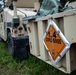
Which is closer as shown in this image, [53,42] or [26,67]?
[53,42]

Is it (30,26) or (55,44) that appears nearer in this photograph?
(55,44)

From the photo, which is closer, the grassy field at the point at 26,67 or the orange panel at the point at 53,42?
the orange panel at the point at 53,42

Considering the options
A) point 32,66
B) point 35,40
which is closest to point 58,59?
point 35,40

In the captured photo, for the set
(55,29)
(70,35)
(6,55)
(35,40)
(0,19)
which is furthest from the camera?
(0,19)

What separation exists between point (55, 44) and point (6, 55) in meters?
3.32

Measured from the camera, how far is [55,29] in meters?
2.98

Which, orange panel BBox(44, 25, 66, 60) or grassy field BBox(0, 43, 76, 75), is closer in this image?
orange panel BBox(44, 25, 66, 60)

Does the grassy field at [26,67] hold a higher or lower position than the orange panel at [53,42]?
lower

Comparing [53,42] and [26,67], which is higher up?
[53,42]

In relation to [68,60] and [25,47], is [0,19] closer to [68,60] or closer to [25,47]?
[25,47]

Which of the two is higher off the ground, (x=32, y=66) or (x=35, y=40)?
(x=35, y=40)

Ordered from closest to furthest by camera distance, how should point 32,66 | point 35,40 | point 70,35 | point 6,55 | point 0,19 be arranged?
point 70,35 < point 35,40 < point 32,66 < point 6,55 < point 0,19

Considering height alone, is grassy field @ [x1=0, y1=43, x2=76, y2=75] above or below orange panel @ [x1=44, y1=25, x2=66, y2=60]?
below

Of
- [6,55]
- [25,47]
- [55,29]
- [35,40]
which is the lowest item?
[6,55]
